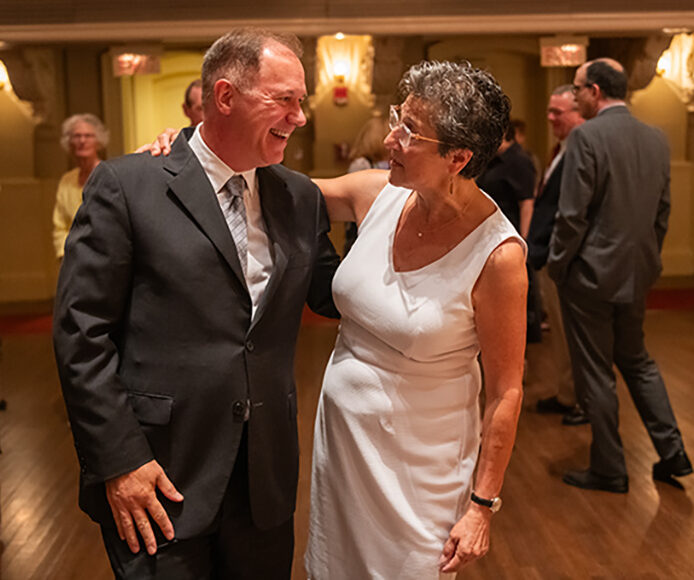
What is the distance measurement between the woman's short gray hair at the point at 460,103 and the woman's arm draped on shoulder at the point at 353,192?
36 cm

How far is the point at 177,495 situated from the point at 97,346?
36 centimetres

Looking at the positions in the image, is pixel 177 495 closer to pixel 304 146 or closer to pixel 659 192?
pixel 659 192

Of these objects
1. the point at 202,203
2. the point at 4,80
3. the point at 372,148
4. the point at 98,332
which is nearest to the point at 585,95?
the point at 372,148

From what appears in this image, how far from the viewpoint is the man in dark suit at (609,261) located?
13.2ft

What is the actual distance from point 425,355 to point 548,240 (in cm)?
Answer: 304

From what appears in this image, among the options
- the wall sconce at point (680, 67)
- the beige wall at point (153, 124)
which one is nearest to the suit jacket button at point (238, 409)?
the beige wall at point (153, 124)

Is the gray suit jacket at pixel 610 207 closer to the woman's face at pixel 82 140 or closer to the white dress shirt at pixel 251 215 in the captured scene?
the white dress shirt at pixel 251 215

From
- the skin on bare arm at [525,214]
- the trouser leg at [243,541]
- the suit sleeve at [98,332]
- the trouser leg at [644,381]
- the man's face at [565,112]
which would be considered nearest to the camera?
the suit sleeve at [98,332]

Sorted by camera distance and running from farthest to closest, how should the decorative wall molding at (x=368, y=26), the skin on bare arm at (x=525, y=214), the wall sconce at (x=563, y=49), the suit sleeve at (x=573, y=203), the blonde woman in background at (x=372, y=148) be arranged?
the wall sconce at (x=563, y=49)
the decorative wall molding at (x=368, y=26)
the skin on bare arm at (x=525, y=214)
the blonde woman in background at (x=372, y=148)
the suit sleeve at (x=573, y=203)

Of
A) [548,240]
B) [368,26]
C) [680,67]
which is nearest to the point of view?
[548,240]

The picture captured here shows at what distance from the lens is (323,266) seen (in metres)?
2.16

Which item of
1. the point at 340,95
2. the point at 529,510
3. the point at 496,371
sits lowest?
the point at 529,510

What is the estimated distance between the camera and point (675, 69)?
11.0 metres

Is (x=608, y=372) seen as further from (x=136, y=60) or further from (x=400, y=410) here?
(x=136, y=60)
